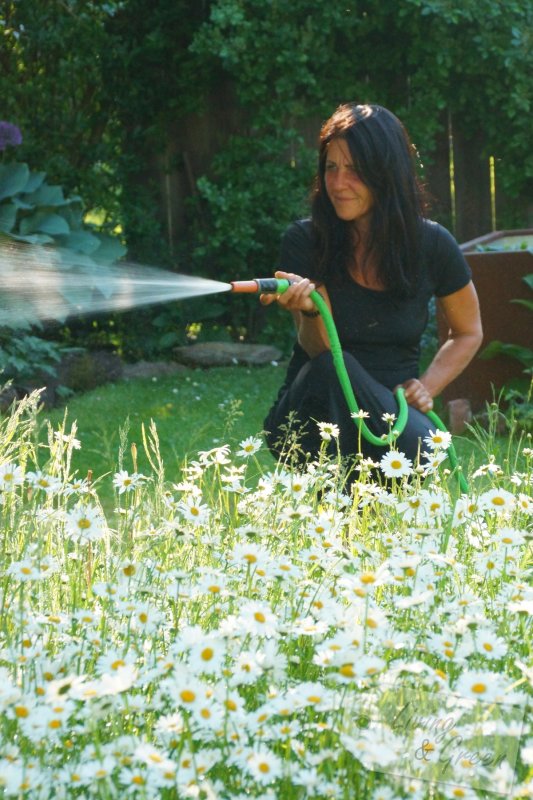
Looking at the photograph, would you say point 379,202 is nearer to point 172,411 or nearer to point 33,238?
point 172,411

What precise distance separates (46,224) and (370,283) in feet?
11.1

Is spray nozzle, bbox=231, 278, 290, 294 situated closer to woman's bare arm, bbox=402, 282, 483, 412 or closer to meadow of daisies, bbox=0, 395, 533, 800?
meadow of daisies, bbox=0, 395, 533, 800

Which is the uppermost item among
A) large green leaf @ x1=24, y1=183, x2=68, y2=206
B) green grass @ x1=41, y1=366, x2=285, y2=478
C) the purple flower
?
the purple flower

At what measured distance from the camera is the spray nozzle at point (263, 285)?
106 inches

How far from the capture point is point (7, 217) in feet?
20.5

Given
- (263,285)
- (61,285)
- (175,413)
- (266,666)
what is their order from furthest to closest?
(61,285)
(175,413)
(263,285)
(266,666)

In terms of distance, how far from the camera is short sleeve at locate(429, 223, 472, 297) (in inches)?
139

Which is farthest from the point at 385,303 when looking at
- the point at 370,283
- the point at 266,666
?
the point at 266,666

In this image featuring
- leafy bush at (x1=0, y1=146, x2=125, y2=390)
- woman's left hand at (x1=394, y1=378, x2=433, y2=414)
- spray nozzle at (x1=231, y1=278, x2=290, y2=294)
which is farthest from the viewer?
leafy bush at (x1=0, y1=146, x2=125, y2=390)

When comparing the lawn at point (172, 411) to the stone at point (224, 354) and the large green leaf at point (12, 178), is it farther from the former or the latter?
the large green leaf at point (12, 178)

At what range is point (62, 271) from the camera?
21.9ft

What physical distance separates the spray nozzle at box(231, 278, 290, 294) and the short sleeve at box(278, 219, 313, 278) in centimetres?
51

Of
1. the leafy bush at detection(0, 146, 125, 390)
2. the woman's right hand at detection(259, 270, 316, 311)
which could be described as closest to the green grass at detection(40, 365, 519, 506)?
the leafy bush at detection(0, 146, 125, 390)

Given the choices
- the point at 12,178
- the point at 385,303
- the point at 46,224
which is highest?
the point at 12,178
